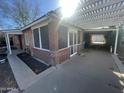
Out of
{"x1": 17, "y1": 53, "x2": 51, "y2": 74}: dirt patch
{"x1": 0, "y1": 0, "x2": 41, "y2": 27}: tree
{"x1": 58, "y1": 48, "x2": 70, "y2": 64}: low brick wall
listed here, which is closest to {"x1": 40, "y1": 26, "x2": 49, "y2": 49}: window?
{"x1": 58, "y1": 48, "x2": 70, "y2": 64}: low brick wall

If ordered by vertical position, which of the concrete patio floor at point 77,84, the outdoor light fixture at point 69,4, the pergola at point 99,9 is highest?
the pergola at point 99,9

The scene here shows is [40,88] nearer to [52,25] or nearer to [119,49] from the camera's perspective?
[52,25]

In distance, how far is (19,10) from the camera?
1449 centimetres

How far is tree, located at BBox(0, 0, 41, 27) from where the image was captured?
1305 cm

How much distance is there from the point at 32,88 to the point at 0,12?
16.0 m

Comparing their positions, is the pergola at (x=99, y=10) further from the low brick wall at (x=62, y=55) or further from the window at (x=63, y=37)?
the low brick wall at (x=62, y=55)

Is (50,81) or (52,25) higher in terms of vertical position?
(52,25)

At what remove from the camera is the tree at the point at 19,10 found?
514 inches

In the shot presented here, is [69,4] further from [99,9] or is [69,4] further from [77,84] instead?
[77,84]

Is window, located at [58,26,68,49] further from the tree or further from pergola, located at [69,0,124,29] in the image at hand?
the tree

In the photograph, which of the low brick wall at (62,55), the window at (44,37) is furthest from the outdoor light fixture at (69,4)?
the low brick wall at (62,55)

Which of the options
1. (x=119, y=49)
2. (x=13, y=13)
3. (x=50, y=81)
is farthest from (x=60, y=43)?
(x=13, y=13)

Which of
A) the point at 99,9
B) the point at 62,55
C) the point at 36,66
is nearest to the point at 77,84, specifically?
the point at 62,55

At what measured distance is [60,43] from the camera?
5457 millimetres
